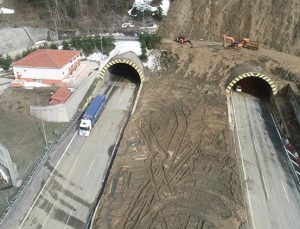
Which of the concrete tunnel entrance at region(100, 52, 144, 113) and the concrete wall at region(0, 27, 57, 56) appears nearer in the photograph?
the concrete tunnel entrance at region(100, 52, 144, 113)

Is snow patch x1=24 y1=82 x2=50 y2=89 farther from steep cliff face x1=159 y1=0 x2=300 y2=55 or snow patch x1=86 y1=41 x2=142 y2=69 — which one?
steep cliff face x1=159 y1=0 x2=300 y2=55

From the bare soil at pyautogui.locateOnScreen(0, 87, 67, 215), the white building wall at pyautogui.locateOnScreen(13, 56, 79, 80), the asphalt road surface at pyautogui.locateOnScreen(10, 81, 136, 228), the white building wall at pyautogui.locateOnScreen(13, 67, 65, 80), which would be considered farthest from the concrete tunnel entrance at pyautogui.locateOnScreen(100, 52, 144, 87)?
the bare soil at pyautogui.locateOnScreen(0, 87, 67, 215)

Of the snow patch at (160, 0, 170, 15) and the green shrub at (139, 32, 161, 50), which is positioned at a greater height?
the snow patch at (160, 0, 170, 15)

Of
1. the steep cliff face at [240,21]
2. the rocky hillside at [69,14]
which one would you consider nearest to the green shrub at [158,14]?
the rocky hillside at [69,14]

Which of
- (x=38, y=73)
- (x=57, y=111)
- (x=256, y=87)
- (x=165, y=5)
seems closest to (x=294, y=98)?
(x=256, y=87)

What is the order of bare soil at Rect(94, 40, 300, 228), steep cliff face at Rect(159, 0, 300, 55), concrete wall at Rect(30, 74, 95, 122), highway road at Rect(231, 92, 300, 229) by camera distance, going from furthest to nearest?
1. steep cliff face at Rect(159, 0, 300, 55)
2. concrete wall at Rect(30, 74, 95, 122)
3. highway road at Rect(231, 92, 300, 229)
4. bare soil at Rect(94, 40, 300, 228)
